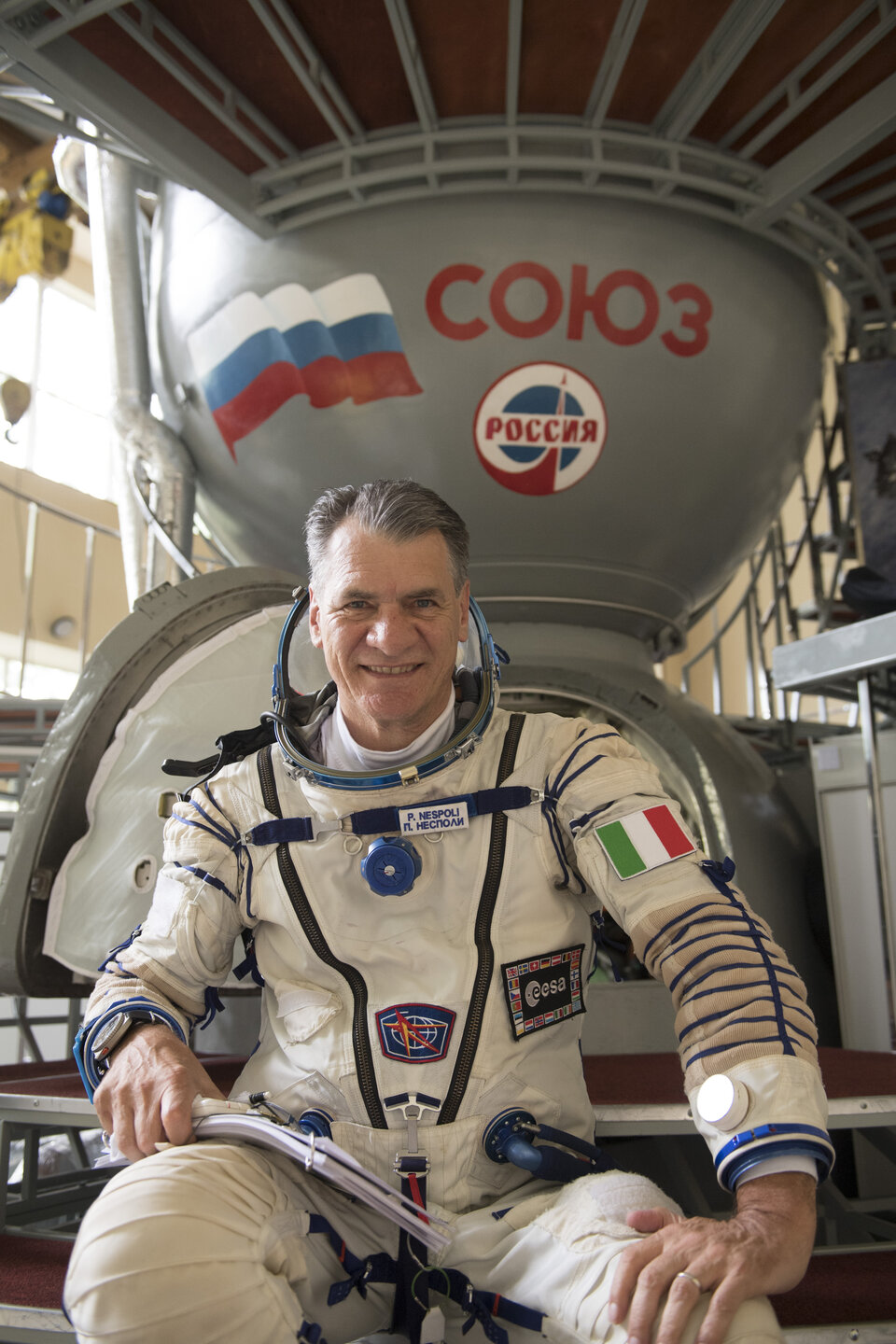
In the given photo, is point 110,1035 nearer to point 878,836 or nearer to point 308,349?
point 878,836

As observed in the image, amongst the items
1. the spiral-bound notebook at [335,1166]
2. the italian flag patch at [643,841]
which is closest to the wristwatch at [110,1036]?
the spiral-bound notebook at [335,1166]

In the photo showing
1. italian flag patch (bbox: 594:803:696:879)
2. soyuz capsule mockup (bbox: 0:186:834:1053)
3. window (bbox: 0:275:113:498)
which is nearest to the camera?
italian flag patch (bbox: 594:803:696:879)

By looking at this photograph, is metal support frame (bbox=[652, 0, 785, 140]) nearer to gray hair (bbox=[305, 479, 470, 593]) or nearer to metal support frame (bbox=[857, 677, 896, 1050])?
metal support frame (bbox=[857, 677, 896, 1050])

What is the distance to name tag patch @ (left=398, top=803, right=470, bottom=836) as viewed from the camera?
140 cm

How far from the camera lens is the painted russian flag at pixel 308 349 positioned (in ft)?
8.93

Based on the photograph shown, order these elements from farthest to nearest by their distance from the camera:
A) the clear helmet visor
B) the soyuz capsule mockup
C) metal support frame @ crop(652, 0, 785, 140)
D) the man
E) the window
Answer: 1. the window
2. the soyuz capsule mockup
3. metal support frame @ crop(652, 0, 785, 140)
4. the clear helmet visor
5. the man

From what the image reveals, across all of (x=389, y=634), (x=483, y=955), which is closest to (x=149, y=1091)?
(x=483, y=955)

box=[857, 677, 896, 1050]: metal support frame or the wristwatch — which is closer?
the wristwatch

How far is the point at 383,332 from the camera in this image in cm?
272

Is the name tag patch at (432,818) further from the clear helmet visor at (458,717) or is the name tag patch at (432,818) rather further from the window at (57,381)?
the window at (57,381)

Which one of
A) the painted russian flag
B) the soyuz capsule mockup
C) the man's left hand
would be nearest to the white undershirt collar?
the man's left hand

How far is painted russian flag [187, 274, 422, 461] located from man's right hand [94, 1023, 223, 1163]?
1855 mm

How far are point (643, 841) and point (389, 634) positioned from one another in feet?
1.43

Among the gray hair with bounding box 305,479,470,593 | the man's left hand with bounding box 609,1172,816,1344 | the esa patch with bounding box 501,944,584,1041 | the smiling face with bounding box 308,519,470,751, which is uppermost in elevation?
the gray hair with bounding box 305,479,470,593
